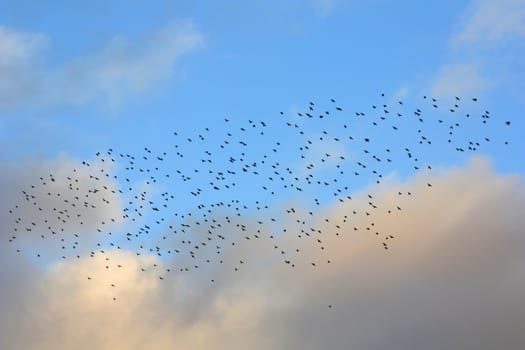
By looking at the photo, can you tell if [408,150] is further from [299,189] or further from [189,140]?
[189,140]

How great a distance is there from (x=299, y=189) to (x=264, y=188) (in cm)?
994

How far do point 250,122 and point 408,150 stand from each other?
84.6 ft

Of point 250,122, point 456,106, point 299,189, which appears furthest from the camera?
point 299,189

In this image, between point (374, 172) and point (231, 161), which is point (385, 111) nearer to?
point (374, 172)

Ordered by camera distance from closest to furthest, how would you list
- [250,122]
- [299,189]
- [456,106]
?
[456,106]
[250,122]
[299,189]

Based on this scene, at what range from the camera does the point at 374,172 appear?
456 ft

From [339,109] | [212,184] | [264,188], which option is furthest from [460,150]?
[212,184]

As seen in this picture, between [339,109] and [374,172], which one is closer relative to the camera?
[339,109]

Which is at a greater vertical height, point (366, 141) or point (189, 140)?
point (189, 140)

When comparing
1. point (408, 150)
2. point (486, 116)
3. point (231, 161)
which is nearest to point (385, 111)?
point (408, 150)

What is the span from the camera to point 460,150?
422ft

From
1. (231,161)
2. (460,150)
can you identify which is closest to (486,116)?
(460,150)

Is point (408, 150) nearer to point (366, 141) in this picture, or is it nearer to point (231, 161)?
point (366, 141)

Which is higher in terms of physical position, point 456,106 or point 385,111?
point 385,111
